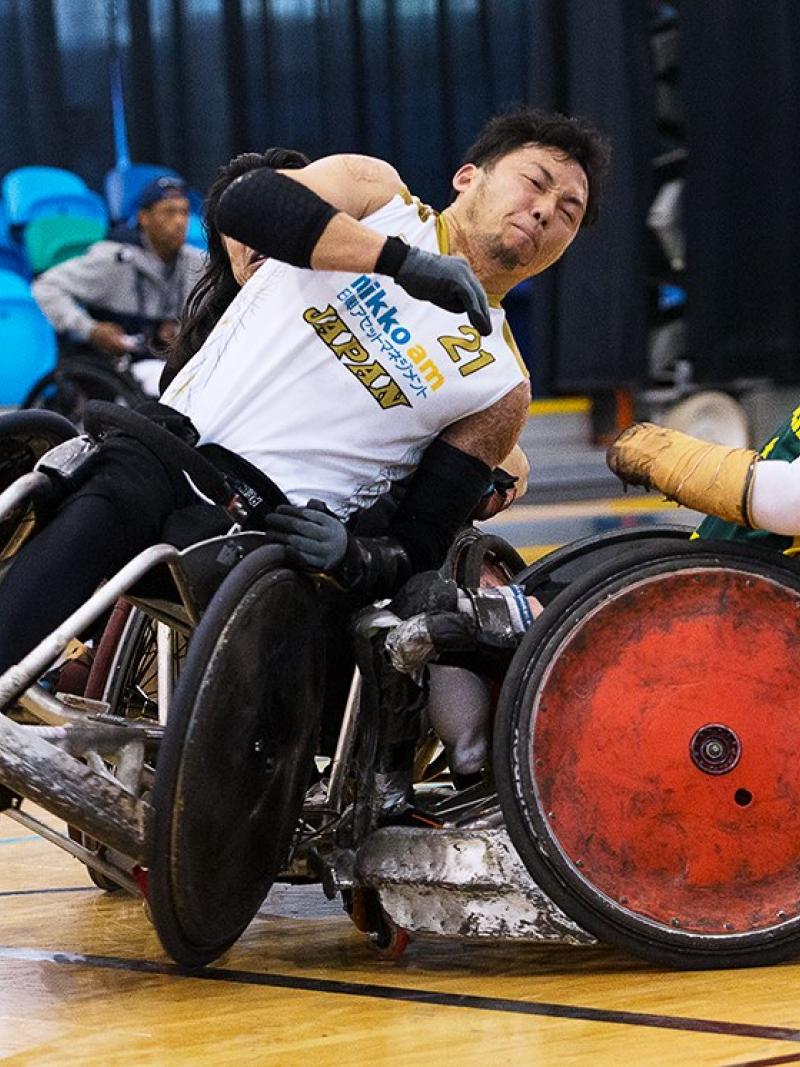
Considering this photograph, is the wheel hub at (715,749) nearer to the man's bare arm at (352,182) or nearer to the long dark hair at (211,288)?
the man's bare arm at (352,182)

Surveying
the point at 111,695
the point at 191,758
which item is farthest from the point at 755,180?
the point at 191,758

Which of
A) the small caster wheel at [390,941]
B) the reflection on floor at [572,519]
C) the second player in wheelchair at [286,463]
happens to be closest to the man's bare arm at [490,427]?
the second player in wheelchair at [286,463]

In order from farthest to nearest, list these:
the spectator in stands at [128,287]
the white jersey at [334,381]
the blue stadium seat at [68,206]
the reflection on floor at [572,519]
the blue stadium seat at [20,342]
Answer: the blue stadium seat at [68,206], the blue stadium seat at [20,342], the spectator in stands at [128,287], the reflection on floor at [572,519], the white jersey at [334,381]

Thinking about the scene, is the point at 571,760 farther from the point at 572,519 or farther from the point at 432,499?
the point at 572,519

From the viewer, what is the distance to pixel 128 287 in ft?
31.1

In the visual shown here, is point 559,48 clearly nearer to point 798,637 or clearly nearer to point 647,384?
point 647,384

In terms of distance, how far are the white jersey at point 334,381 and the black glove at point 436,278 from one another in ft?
0.78

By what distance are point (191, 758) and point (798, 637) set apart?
3.02 feet

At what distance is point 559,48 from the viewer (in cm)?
1111

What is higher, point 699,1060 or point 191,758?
point 191,758

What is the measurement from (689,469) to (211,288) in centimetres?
119

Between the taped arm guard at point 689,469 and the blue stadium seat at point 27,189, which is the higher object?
the taped arm guard at point 689,469

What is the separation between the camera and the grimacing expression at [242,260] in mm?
3641

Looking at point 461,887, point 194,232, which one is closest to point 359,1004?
point 461,887
